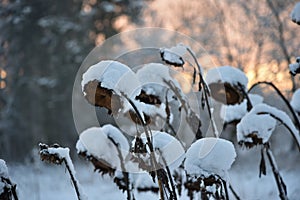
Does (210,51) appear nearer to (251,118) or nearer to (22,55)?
(22,55)

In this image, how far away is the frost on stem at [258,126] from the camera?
54.7 inches

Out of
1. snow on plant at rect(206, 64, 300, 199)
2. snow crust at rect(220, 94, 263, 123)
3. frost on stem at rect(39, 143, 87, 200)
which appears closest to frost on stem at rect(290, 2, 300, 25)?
snow on plant at rect(206, 64, 300, 199)

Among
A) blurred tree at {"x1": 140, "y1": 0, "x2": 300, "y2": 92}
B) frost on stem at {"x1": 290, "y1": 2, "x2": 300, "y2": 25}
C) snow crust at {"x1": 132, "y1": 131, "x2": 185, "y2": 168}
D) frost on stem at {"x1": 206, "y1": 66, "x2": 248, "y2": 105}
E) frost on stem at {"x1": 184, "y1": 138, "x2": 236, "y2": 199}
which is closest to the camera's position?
frost on stem at {"x1": 184, "y1": 138, "x2": 236, "y2": 199}

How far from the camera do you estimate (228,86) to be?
5.49 ft

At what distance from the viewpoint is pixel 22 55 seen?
12039 millimetres

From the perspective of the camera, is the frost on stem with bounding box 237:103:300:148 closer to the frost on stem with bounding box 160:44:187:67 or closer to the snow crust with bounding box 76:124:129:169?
the frost on stem with bounding box 160:44:187:67

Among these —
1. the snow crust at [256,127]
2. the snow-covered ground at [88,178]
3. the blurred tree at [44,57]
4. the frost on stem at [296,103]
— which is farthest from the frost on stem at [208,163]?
the blurred tree at [44,57]

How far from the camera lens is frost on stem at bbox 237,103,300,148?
139cm

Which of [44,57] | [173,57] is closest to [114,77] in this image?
[173,57]

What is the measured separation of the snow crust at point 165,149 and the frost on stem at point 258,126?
215mm

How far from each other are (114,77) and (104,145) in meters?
0.45

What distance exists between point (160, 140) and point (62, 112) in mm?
10922

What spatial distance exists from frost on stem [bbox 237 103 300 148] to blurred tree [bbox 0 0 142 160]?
10323 mm

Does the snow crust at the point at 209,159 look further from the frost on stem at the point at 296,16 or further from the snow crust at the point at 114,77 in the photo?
the frost on stem at the point at 296,16
